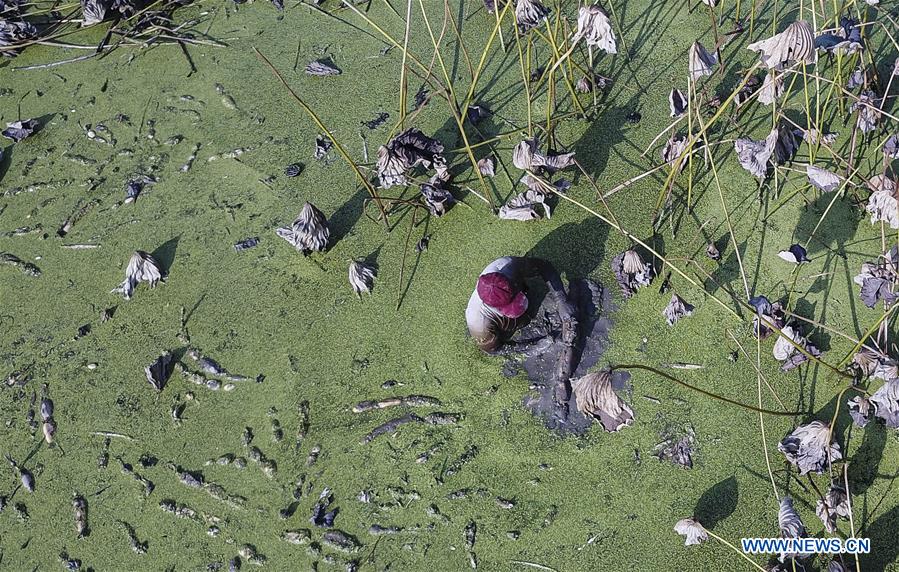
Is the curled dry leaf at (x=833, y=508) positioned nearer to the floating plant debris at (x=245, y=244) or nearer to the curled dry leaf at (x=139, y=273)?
the floating plant debris at (x=245, y=244)

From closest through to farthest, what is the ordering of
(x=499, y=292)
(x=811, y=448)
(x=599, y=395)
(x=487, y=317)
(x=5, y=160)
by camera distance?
1. (x=599, y=395)
2. (x=811, y=448)
3. (x=499, y=292)
4. (x=487, y=317)
5. (x=5, y=160)

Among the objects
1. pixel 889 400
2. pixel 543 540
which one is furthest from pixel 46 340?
pixel 889 400

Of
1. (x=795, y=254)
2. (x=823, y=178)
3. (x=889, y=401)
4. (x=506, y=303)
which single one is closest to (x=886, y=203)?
(x=823, y=178)

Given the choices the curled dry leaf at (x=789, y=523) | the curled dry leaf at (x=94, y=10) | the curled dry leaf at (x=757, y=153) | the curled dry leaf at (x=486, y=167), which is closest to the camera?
the curled dry leaf at (x=789, y=523)

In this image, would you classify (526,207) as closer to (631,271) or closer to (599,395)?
(631,271)

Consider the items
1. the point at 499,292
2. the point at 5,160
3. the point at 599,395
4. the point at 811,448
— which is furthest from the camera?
the point at 5,160

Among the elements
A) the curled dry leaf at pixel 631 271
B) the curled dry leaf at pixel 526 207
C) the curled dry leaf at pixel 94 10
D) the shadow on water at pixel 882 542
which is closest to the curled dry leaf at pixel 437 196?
the curled dry leaf at pixel 526 207

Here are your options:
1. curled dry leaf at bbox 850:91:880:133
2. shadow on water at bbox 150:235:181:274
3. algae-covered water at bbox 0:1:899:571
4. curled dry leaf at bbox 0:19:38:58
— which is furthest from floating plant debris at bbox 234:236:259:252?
curled dry leaf at bbox 850:91:880:133
